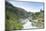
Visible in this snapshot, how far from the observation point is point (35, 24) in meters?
1.46

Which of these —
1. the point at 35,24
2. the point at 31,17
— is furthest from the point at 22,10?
the point at 35,24

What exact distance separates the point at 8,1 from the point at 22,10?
0.27 meters

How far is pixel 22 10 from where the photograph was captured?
4.70ft

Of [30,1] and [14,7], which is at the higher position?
[30,1]

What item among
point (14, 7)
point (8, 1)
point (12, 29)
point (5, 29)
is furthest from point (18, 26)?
point (8, 1)

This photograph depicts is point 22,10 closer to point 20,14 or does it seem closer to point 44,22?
point 20,14

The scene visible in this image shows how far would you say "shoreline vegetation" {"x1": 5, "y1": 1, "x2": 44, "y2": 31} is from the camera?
1372mm

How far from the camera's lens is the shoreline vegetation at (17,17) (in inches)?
54.0

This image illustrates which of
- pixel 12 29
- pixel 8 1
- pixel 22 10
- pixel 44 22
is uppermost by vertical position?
pixel 8 1

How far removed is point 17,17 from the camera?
1.41 m

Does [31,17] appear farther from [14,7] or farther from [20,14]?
[14,7]
